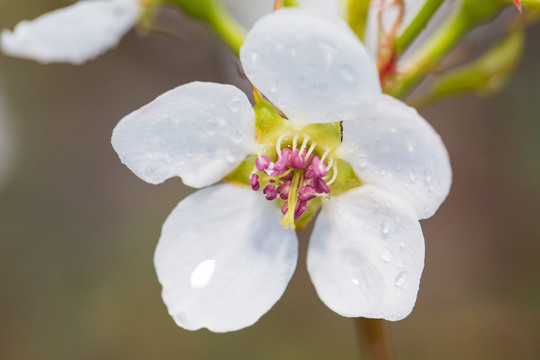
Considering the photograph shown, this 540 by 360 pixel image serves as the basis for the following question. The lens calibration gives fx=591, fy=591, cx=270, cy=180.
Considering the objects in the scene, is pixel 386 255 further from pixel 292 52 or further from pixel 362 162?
pixel 292 52

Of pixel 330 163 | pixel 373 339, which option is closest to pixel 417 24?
pixel 330 163

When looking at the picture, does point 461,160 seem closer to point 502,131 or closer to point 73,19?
point 502,131

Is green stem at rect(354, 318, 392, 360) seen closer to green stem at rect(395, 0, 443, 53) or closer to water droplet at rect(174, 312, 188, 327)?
water droplet at rect(174, 312, 188, 327)

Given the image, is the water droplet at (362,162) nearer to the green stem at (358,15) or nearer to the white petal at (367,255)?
the white petal at (367,255)

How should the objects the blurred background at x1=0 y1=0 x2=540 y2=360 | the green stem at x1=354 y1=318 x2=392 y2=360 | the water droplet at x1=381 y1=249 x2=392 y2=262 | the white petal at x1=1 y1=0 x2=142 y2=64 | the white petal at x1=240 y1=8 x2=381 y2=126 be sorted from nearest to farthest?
the white petal at x1=240 y1=8 x2=381 y2=126
the water droplet at x1=381 y1=249 x2=392 y2=262
the green stem at x1=354 y1=318 x2=392 y2=360
the white petal at x1=1 y1=0 x2=142 y2=64
the blurred background at x1=0 y1=0 x2=540 y2=360

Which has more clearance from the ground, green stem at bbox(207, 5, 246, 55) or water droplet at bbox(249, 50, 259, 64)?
water droplet at bbox(249, 50, 259, 64)

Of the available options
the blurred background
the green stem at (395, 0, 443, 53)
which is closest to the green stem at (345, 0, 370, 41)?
the green stem at (395, 0, 443, 53)

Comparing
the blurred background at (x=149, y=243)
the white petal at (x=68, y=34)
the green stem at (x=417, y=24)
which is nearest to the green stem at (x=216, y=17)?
the white petal at (x=68, y=34)
